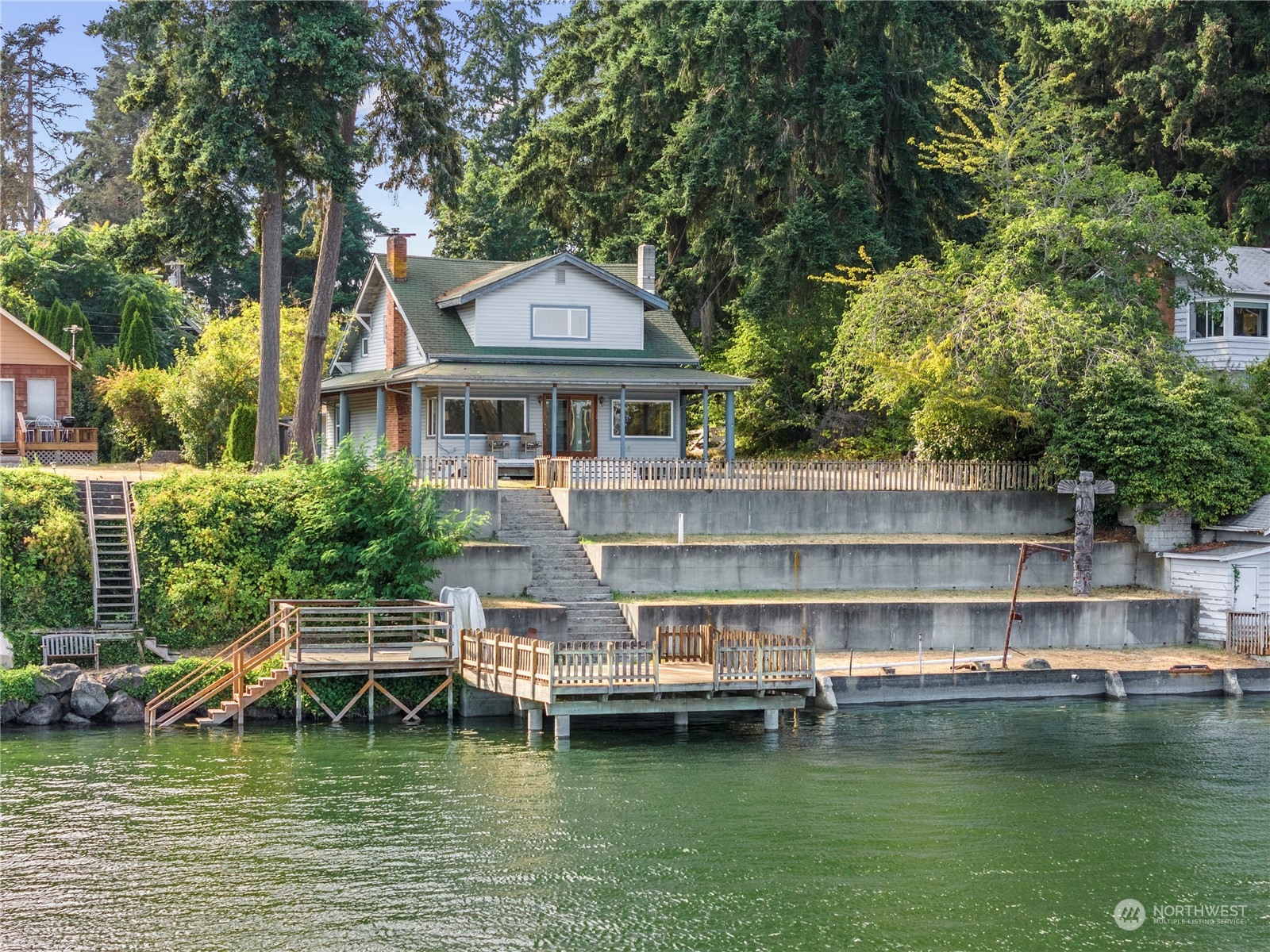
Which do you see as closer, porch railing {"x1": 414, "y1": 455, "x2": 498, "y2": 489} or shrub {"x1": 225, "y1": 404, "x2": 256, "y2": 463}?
porch railing {"x1": 414, "y1": 455, "x2": 498, "y2": 489}

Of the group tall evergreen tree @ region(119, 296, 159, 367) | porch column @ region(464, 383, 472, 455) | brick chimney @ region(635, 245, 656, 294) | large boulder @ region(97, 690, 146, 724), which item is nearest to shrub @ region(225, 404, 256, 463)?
porch column @ region(464, 383, 472, 455)

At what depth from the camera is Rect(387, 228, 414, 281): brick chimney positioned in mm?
47812

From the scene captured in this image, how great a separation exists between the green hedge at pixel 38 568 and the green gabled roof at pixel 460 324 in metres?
15.0

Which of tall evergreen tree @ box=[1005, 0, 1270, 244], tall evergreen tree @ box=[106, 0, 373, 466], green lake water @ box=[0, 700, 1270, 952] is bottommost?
green lake water @ box=[0, 700, 1270, 952]

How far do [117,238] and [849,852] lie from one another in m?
28.3

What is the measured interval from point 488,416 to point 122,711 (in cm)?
1819

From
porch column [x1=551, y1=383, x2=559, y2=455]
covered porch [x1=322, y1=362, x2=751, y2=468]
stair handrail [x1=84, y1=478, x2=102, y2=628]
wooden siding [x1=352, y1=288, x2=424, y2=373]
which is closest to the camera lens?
stair handrail [x1=84, y1=478, x2=102, y2=628]

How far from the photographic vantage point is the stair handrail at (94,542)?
3073 cm

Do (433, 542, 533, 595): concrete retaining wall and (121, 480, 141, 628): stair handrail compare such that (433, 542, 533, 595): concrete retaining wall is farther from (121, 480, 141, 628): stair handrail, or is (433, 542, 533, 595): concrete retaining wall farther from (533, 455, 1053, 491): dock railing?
(121, 480, 141, 628): stair handrail

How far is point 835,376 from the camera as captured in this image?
148ft

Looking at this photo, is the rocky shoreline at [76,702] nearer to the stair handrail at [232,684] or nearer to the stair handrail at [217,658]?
the stair handrail at [217,658]

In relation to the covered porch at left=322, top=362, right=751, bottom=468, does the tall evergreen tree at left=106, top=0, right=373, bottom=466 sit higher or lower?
higher

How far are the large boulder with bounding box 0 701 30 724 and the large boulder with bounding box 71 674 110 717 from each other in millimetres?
898

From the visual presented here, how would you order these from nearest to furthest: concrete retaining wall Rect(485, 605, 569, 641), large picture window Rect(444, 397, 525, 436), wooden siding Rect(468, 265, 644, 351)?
concrete retaining wall Rect(485, 605, 569, 641), large picture window Rect(444, 397, 525, 436), wooden siding Rect(468, 265, 644, 351)
